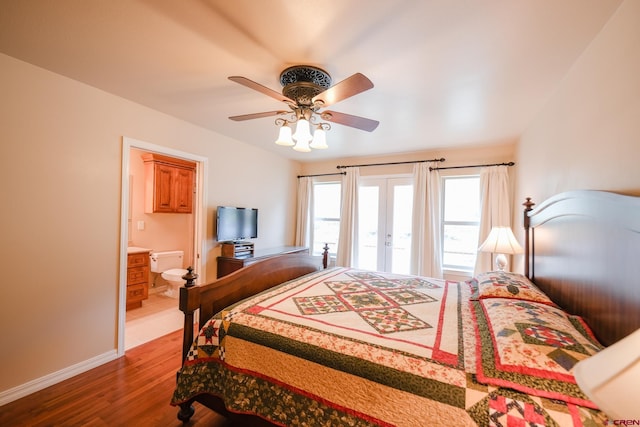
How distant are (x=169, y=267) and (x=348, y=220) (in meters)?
3.23

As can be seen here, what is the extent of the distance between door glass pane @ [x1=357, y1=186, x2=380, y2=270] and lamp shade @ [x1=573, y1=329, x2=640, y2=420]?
3.97 m

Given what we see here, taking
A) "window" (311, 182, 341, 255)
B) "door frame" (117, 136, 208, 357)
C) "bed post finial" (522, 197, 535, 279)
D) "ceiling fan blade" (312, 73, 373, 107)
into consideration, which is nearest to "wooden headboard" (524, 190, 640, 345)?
"bed post finial" (522, 197, 535, 279)

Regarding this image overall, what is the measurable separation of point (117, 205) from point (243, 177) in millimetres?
1711

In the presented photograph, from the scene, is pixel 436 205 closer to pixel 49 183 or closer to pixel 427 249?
pixel 427 249

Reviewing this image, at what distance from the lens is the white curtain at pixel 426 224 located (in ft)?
12.6

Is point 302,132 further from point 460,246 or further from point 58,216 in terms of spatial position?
point 460,246

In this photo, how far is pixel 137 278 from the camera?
3682 millimetres

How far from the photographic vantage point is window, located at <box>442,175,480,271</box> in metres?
3.83

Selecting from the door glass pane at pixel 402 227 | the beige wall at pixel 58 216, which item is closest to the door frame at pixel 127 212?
the beige wall at pixel 58 216

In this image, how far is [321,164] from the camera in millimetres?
4973

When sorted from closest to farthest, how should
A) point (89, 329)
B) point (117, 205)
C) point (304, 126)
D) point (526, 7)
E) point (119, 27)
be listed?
point (526, 7)
point (119, 27)
point (304, 126)
point (89, 329)
point (117, 205)

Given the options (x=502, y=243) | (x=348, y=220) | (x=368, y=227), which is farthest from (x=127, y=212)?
(x=502, y=243)

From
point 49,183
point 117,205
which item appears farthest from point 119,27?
point 117,205

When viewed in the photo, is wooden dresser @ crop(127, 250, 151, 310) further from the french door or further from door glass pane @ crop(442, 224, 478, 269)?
door glass pane @ crop(442, 224, 478, 269)
